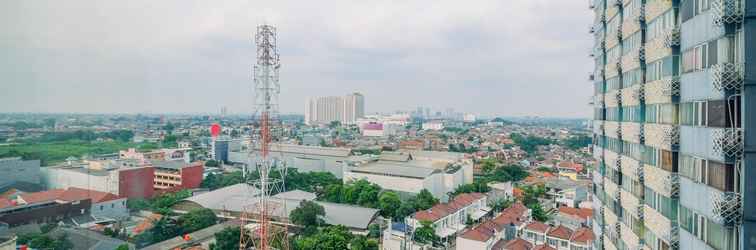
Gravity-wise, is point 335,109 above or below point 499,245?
above

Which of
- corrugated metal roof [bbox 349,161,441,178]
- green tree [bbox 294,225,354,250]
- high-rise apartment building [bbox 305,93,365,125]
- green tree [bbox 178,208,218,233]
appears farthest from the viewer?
high-rise apartment building [bbox 305,93,365,125]

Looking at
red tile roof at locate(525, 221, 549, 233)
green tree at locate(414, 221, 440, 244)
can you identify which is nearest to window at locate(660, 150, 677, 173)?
green tree at locate(414, 221, 440, 244)

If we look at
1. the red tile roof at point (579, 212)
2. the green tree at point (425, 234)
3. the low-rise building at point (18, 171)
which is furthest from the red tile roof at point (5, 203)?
the red tile roof at point (579, 212)

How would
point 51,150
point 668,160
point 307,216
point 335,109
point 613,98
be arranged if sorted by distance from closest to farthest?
point 668,160 < point 613,98 < point 307,216 < point 51,150 < point 335,109

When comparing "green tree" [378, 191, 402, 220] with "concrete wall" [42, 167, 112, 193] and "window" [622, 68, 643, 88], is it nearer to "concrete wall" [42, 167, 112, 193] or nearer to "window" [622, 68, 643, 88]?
"window" [622, 68, 643, 88]

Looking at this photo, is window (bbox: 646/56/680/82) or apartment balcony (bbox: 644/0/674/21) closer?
window (bbox: 646/56/680/82)

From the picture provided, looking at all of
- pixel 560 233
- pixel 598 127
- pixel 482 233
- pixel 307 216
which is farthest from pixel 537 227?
pixel 307 216

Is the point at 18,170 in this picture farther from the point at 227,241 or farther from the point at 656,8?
the point at 656,8

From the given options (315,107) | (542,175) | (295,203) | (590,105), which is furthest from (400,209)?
(315,107)
